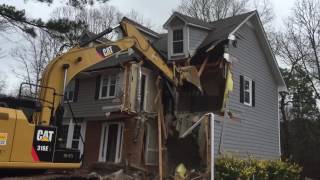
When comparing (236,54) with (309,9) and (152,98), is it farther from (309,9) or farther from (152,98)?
(309,9)

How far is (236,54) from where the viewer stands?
21234mm

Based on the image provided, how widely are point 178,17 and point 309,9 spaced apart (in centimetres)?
1958

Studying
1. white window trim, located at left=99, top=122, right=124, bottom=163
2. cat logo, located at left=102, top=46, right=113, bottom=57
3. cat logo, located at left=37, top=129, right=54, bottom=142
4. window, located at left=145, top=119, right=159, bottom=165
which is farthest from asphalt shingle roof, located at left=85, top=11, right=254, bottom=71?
cat logo, located at left=37, top=129, right=54, bottom=142

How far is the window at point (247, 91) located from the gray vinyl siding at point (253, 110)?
0.26 meters

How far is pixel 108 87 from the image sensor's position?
2258cm

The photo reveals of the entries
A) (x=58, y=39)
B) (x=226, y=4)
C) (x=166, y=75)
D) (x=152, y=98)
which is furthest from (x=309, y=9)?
(x=58, y=39)

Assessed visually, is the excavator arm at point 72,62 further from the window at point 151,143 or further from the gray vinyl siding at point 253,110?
the gray vinyl siding at point 253,110

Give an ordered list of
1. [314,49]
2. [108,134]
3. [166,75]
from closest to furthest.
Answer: [166,75]
[108,134]
[314,49]

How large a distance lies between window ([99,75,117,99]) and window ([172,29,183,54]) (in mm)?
3816

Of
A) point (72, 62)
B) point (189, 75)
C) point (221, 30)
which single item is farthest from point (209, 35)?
point (72, 62)

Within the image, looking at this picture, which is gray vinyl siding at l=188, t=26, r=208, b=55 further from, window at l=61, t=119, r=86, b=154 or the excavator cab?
the excavator cab

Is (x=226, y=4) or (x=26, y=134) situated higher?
(x=226, y=4)

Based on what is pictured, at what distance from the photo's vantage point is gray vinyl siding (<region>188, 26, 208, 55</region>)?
2058 cm

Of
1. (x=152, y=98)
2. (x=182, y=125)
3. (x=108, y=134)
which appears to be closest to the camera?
(x=182, y=125)
